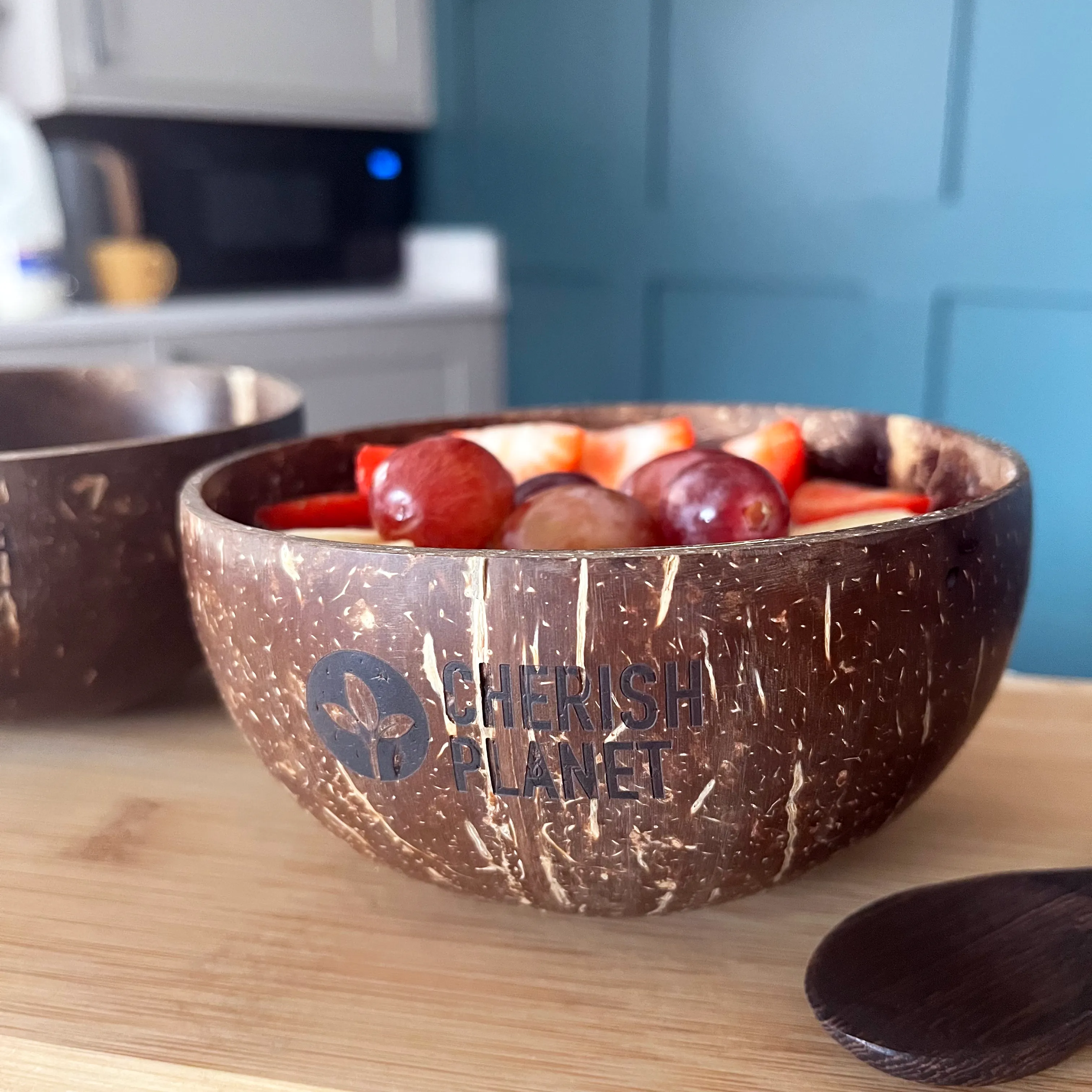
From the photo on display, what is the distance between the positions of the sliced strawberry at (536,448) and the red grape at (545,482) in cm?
3

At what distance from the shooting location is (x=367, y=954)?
1.20ft

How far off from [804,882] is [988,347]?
1826 mm

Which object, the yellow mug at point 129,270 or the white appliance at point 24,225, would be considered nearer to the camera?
the white appliance at point 24,225

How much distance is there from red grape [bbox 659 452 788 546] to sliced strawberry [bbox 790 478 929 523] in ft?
0.19

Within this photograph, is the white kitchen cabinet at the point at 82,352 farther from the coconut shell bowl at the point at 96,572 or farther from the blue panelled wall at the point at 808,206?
the coconut shell bowl at the point at 96,572

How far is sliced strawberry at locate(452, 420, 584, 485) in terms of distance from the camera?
53 cm

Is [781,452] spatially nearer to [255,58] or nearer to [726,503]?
[726,503]

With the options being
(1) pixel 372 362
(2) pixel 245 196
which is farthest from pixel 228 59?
(1) pixel 372 362

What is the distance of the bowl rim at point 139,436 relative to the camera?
0.47 m

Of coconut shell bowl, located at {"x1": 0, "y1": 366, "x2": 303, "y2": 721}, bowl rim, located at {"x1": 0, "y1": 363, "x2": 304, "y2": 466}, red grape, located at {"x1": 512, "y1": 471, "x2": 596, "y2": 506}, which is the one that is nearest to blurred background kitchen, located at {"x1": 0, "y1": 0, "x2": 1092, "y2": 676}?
bowl rim, located at {"x1": 0, "y1": 363, "x2": 304, "y2": 466}

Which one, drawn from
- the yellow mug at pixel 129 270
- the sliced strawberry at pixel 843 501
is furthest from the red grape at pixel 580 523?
the yellow mug at pixel 129 270

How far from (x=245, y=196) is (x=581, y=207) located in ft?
Answer: 2.49

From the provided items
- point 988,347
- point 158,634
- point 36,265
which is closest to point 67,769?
point 158,634

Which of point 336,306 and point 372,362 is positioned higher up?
point 336,306
